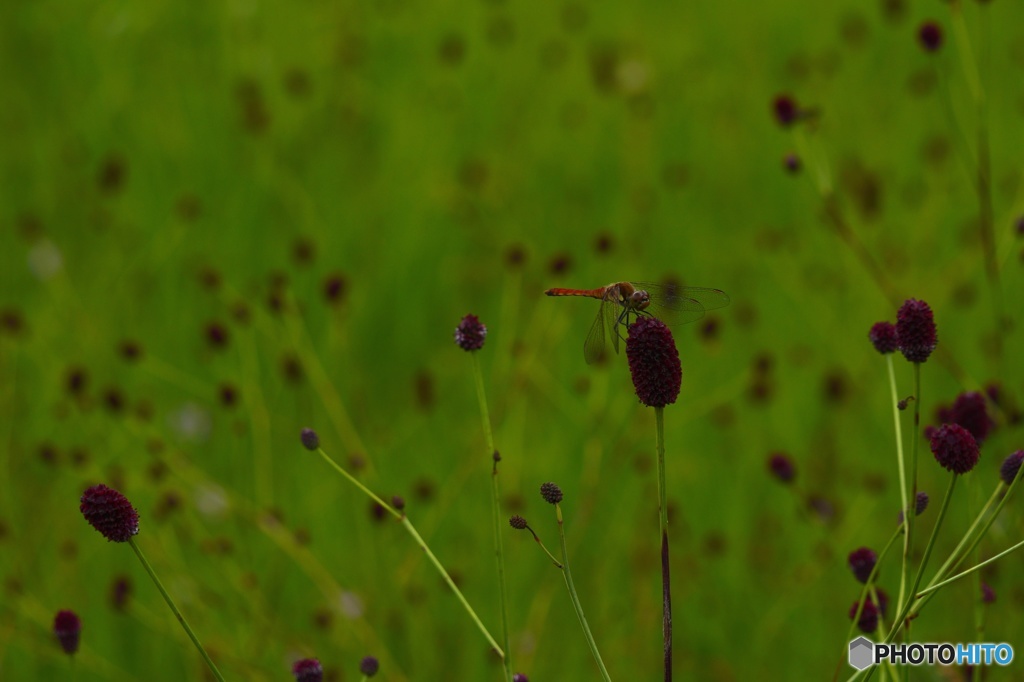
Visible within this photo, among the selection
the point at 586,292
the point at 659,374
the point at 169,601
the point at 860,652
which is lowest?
the point at 860,652

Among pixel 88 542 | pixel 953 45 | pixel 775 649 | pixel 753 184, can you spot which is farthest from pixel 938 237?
pixel 88 542

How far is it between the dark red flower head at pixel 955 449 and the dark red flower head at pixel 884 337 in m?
0.20

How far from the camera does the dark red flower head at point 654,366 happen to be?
949 millimetres

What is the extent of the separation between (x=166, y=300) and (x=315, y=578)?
1.18m

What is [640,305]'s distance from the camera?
1283 mm

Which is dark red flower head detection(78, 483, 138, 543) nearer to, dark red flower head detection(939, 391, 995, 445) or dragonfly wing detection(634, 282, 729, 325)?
dragonfly wing detection(634, 282, 729, 325)

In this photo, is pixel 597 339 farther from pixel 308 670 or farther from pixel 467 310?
pixel 467 310

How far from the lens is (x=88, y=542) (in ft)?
7.24

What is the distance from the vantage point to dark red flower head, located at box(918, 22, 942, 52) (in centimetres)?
197

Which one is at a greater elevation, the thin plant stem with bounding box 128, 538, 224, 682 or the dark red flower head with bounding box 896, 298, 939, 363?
the dark red flower head with bounding box 896, 298, 939, 363

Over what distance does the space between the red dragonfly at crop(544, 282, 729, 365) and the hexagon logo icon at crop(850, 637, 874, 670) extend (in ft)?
1.49

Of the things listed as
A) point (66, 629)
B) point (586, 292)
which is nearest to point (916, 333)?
point (586, 292)

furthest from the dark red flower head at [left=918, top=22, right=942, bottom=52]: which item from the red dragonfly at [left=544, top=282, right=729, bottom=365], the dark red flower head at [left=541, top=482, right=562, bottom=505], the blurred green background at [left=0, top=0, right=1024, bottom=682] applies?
the dark red flower head at [left=541, top=482, right=562, bottom=505]

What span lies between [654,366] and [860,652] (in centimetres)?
61
